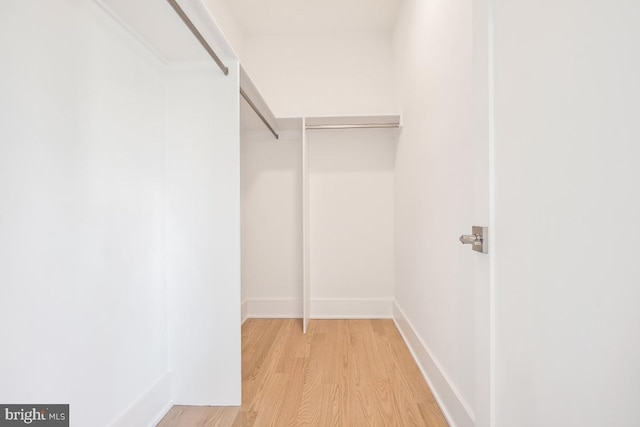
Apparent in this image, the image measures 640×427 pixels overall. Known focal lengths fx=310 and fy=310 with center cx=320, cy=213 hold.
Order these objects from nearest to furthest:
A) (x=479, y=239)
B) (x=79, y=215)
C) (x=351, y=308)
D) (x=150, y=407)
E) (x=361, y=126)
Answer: (x=479, y=239), (x=79, y=215), (x=150, y=407), (x=361, y=126), (x=351, y=308)

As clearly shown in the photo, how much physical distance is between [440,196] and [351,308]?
177cm

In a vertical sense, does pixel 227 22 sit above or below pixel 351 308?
above

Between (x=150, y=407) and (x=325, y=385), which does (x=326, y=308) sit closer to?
(x=325, y=385)

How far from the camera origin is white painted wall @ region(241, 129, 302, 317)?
3.08 m

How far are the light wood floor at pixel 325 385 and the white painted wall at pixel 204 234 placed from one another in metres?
0.15

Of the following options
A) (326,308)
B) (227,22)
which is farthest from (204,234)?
(227,22)

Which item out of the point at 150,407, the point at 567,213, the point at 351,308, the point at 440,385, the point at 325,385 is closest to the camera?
the point at 567,213

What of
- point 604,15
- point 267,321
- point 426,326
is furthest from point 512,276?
point 267,321

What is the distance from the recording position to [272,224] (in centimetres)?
310

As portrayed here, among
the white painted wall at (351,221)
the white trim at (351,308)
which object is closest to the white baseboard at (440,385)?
the white trim at (351,308)

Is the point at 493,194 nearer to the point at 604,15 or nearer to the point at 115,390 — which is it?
the point at 604,15

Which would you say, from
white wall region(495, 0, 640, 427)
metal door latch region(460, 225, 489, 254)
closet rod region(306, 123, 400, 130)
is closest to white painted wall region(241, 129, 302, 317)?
closet rod region(306, 123, 400, 130)

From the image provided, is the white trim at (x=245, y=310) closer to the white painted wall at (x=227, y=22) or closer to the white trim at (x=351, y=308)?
the white trim at (x=351, y=308)

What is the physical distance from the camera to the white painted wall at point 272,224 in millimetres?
3078
